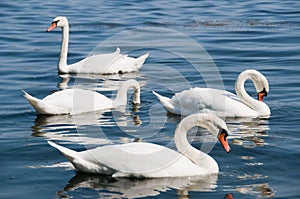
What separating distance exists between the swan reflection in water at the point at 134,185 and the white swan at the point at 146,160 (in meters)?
0.07

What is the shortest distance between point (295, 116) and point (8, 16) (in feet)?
52.9

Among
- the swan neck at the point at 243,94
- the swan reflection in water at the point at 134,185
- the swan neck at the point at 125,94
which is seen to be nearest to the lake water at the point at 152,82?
the swan reflection in water at the point at 134,185

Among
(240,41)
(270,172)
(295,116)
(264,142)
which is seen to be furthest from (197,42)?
(270,172)

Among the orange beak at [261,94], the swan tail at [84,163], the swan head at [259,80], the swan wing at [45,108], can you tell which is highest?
the swan head at [259,80]

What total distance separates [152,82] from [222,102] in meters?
3.51

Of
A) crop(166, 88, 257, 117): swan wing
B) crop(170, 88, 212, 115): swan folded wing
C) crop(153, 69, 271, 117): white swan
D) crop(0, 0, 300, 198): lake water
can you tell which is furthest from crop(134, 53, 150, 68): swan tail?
crop(166, 88, 257, 117): swan wing

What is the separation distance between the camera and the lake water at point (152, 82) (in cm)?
938

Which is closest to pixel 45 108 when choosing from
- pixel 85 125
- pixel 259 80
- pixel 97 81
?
pixel 85 125

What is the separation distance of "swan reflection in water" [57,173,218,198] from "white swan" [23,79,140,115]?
3560mm

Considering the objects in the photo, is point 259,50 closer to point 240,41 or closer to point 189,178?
point 240,41

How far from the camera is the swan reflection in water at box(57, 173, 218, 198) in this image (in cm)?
902

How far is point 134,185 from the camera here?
9.29m

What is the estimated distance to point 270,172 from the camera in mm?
9789

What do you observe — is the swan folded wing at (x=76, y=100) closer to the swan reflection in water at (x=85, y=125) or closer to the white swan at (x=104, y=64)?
the swan reflection in water at (x=85, y=125)
